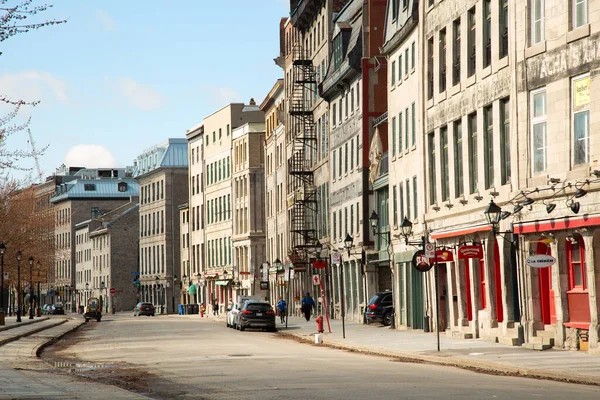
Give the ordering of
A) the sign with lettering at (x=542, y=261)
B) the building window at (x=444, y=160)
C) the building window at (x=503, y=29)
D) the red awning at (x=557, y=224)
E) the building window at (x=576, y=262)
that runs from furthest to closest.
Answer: the building window at (x=444, y=160), the building window at (x=503, y=29), the building window at (x=576, y=262), the sign with lettering at (x=542, y=261), the red awning at (x=557, y=224)

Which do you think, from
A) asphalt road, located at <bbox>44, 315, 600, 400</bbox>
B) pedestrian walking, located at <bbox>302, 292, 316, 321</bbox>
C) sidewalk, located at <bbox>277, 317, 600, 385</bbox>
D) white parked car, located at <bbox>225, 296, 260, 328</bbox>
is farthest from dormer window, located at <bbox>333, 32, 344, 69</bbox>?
asphalt road, located at <bbox>44, 315, 600, 400</bbox>

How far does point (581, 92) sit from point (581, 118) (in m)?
0.63

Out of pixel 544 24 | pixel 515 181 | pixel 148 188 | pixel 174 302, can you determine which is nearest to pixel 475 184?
pixel 515 181

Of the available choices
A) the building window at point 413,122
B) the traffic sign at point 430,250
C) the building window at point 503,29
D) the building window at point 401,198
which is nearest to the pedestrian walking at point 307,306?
the building window at point 401,198

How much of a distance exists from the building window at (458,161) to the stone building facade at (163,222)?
101 meters

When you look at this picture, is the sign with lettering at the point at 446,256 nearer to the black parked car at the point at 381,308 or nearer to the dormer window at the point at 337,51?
the black parked car at the point at 381,308

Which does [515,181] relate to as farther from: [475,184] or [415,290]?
[415,290]

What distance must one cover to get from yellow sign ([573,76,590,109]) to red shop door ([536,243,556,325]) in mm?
4617

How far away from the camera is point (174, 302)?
143m

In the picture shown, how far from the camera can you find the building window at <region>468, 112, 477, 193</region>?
40375 mm

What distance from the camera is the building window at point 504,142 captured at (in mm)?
36750

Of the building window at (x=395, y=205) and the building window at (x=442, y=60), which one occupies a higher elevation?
the building window at (x=442, y=60)

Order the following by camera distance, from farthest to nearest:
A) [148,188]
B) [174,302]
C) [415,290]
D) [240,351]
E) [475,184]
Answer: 1. [148,188]
2. [174,302]
3. [415,290]
4. [475,184]
5. [240,351]

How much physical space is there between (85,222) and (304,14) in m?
101
